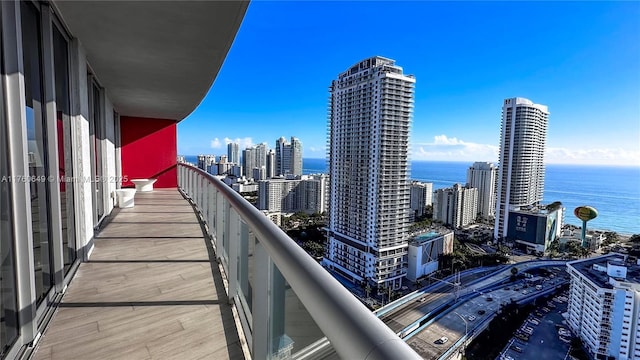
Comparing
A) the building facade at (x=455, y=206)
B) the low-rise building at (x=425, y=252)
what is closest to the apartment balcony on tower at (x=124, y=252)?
the low-rise building at (x=425, y=252)

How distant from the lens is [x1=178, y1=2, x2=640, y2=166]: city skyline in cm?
3447

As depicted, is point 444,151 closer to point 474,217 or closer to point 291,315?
point 474,217

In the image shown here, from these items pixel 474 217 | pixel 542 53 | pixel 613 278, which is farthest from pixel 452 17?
pixel 613 278

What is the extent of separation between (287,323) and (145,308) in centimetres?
220

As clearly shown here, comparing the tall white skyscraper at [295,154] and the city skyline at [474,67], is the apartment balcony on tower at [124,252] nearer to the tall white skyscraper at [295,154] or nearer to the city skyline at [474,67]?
the city skyline at [474,67]

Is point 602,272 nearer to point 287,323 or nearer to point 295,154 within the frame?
point 287,323

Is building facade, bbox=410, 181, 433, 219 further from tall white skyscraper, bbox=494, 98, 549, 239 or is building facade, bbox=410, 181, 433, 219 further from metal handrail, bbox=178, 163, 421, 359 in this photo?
metal handrail, bbox=178, 163, 421, 359

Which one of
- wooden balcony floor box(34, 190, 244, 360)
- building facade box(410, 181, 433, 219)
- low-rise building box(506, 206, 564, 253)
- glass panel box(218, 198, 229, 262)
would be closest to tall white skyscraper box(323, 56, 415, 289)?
low-rise building box(506, 206, 564, 253)

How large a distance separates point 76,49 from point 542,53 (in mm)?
63519

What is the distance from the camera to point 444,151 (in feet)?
322

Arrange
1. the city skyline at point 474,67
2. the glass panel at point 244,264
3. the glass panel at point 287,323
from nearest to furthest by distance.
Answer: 1. the glass panel at point 287,323
2. the glass panel at point 244,264
3. the city skyline at point 474,67

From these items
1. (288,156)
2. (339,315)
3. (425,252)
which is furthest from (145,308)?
(288,156)

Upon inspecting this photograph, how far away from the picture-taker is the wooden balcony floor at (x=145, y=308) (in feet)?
7.05

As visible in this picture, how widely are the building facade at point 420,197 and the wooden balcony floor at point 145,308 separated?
39.5 meters
